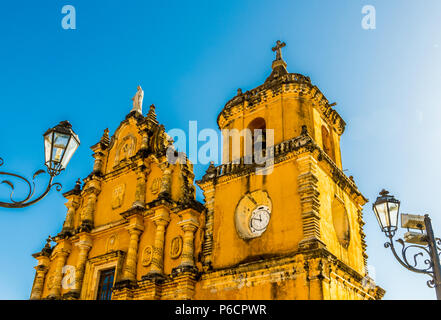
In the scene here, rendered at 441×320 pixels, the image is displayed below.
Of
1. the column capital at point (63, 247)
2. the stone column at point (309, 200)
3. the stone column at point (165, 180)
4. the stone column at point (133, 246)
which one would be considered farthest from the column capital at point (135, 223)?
the stone column at point (309, 200)

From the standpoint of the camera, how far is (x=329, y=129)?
658 inches

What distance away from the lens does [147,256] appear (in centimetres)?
1588

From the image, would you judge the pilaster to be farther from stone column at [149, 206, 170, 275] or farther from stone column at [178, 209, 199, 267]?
→ stone column at [178, 209, 199, 267]

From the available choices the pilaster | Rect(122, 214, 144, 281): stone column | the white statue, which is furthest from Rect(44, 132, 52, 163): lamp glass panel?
the white statue

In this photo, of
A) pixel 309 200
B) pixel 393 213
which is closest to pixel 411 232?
pixel 393 213

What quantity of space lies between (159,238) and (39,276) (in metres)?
6.88

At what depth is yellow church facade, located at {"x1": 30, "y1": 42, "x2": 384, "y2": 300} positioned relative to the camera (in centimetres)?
1262

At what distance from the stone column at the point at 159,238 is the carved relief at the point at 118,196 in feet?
8.80

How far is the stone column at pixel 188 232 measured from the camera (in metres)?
14.6

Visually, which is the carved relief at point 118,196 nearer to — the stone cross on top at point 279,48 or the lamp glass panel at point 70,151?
the stone cross on top at point 279,48

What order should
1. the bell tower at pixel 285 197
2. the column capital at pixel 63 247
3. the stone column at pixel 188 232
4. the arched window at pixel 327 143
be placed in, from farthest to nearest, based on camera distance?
the column capital at pixel 63 247 → the arched window at pixel 327 143 → the stone column at pixel 188 232 → the bell tower at pixel 285 197

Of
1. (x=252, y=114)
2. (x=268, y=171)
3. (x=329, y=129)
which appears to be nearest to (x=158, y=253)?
(x=268, y=171)

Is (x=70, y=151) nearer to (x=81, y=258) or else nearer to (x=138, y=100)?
(x=81, y=258)
